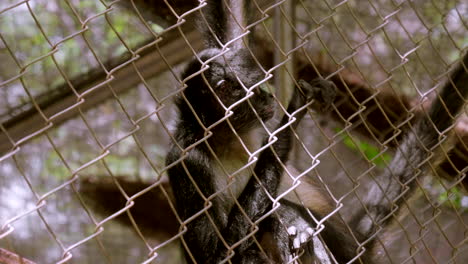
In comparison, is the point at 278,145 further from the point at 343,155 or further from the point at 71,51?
the point at 343,155

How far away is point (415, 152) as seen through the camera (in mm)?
3301

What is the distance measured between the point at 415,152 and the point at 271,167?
108 centimetres

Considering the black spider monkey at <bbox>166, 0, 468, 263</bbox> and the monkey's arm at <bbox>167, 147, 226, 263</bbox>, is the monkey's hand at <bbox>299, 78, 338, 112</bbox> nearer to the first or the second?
the black spider monkey at <bbox>166, 0, 468, 263</bbox>

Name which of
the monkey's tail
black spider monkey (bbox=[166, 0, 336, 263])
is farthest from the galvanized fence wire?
black spider monkey (bbox=[166, 0, 336, 263])

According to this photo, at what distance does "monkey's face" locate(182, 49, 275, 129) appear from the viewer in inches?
108

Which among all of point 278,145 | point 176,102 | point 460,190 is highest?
point 176,102

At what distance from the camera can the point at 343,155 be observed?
5.45 meters

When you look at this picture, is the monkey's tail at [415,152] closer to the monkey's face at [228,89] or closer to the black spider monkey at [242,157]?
the black spider monkey at [242,157]

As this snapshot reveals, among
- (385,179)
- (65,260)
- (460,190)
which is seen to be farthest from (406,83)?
(65,260)

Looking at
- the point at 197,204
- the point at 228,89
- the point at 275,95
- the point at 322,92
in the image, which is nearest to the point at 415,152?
the point at 275,95

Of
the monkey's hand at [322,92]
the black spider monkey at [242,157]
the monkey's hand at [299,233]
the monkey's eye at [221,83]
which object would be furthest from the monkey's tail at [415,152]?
the monkey's eye at [221,83]

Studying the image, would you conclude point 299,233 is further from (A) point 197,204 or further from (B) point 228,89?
(B) point 228,89

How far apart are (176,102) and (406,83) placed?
110 inches

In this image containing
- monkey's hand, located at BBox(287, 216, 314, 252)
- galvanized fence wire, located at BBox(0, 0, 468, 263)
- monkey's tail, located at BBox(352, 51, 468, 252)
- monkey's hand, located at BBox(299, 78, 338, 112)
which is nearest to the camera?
monkey's hand, located at BBox(299, 78, 338, 112)
